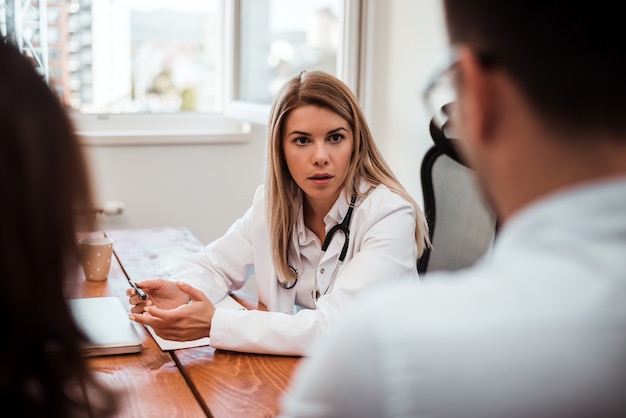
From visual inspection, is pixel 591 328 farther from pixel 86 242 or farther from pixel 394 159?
pixel 394 159

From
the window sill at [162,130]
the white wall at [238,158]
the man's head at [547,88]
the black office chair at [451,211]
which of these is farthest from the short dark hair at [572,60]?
the window sill at [162,130]

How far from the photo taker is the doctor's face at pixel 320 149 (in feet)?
5.85

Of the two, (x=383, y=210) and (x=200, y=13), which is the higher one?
(x=200, y=13)

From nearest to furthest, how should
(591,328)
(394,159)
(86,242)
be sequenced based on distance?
(591,328) → (86,242) → (394,159)

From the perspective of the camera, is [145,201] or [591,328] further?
[145,201]

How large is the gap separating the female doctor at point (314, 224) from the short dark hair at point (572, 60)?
1048 mm

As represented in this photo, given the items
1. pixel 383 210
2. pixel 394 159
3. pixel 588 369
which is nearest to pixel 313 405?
pixel 588 369

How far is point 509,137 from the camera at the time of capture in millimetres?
561

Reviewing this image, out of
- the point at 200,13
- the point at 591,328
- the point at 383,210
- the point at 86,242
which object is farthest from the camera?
the point at 200,13

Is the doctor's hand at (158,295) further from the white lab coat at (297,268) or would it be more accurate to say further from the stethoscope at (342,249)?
the stethoscope at (342,249)

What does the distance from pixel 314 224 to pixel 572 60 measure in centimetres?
139

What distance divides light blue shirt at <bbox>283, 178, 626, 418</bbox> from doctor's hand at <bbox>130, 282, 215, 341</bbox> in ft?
3.05

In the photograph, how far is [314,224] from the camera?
1.91m

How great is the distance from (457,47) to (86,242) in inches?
57.8
